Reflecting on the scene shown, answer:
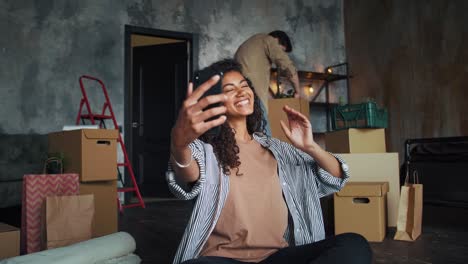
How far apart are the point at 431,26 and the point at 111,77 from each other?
386 cm

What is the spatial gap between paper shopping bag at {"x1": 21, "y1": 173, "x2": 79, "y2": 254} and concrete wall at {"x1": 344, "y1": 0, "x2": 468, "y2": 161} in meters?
4.22

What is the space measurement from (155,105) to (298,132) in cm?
455

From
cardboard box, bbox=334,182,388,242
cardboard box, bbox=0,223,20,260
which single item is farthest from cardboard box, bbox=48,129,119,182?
cardboard box, bbox=334,182,388,242

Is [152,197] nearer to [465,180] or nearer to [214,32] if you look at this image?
[214,32]

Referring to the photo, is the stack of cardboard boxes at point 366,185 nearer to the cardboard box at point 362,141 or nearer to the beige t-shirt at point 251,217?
the cardboard box at point 362,141

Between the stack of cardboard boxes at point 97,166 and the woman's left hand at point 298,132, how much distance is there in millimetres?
2075

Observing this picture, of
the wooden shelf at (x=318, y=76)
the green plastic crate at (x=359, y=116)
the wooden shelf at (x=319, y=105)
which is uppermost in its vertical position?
the wooden shelf at (x=318, y=76)

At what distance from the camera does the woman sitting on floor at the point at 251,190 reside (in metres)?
1.20

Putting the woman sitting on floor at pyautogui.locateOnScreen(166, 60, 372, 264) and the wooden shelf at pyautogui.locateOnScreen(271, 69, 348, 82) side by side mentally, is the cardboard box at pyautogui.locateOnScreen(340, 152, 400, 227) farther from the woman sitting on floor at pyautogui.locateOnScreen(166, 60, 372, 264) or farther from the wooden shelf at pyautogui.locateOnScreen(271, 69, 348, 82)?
the wooden shelf at pyautogui.locateOnScreen(271, 69, 348, 82)

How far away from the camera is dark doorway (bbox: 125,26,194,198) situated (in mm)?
5531

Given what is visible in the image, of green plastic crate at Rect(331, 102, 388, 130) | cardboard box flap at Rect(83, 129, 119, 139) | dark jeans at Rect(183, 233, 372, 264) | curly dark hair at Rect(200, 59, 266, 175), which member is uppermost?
green plastic crate at Rect(331, 102, 388, 130)

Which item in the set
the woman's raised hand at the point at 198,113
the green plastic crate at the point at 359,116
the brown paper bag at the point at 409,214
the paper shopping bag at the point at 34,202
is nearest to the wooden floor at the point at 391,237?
the brown paper bag at the point at 409,214

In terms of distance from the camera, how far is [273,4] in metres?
5.98

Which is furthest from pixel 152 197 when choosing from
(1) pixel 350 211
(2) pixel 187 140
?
(2) pixel 187 140
